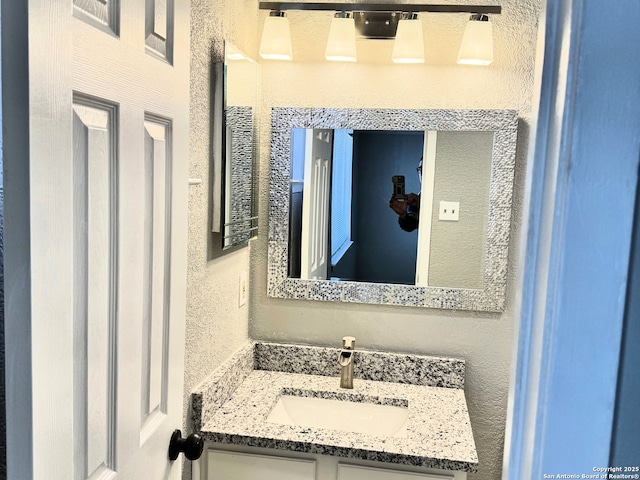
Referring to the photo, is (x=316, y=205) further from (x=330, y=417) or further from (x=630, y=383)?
(x=630, y=383)

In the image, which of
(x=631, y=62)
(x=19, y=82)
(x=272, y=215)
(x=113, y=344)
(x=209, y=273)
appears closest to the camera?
(x=631, y=62)

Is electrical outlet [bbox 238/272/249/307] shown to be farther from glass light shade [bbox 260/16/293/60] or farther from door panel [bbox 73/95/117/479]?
door panel [bbox 73/95/117/479]

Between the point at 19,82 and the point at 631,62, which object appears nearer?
the point at 631,62

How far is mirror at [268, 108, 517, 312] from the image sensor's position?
1.95 m

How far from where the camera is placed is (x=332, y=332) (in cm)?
209

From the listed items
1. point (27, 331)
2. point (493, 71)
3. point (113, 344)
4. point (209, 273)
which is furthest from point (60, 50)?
point (493, 71)

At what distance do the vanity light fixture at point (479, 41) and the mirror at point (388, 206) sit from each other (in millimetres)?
186

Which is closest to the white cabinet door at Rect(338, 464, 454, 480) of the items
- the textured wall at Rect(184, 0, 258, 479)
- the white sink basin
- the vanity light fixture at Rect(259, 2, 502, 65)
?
the white sink basin

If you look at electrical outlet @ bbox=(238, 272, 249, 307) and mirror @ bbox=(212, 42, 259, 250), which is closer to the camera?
mirror @ bbox=(212, 42, 259, 250)

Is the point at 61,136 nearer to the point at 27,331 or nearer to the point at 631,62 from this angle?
the point at 27,331

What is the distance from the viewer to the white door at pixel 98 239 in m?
0.64

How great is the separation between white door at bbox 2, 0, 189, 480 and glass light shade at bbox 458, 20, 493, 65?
105 cm

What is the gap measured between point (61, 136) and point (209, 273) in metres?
1.00

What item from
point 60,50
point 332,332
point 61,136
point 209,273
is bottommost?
point 332,332
